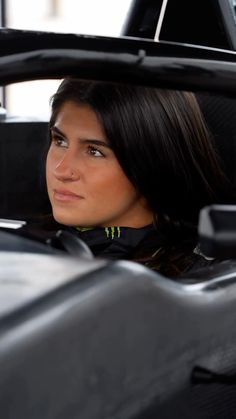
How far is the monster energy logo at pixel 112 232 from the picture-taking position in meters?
1.28

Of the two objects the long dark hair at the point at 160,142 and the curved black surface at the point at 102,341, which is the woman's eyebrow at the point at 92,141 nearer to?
the long dark hair at the point at 160,142

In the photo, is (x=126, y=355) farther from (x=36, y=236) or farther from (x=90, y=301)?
(x=36, y=236)

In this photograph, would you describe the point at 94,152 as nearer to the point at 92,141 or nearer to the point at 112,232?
the point at 92,141

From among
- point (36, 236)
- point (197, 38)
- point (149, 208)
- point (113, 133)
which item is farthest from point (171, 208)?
point (36, 236)

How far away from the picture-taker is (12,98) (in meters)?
4.93

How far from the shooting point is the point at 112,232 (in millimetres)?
1288

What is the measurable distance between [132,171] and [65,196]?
11 centimetres

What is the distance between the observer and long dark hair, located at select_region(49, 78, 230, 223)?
1261 mm

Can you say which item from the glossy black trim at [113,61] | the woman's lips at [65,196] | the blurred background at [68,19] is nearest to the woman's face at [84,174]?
the woman's lips at [65,196]

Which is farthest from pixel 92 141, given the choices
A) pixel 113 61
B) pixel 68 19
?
pixel 68 19

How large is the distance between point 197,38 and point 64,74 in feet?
2.97

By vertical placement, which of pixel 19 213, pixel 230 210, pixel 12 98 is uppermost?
pixel 230 210

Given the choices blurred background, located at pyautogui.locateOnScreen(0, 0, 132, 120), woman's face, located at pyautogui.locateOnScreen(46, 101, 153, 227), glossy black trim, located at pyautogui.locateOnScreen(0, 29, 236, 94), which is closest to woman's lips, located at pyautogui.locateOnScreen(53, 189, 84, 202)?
woman's face, located at pyautogui.locateOnScreen(46, 101, 153, 227)

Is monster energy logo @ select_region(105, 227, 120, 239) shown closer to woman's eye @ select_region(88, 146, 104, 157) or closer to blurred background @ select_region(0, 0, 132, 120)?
woman's eye @ select_region(88, 146, 104, 157)
